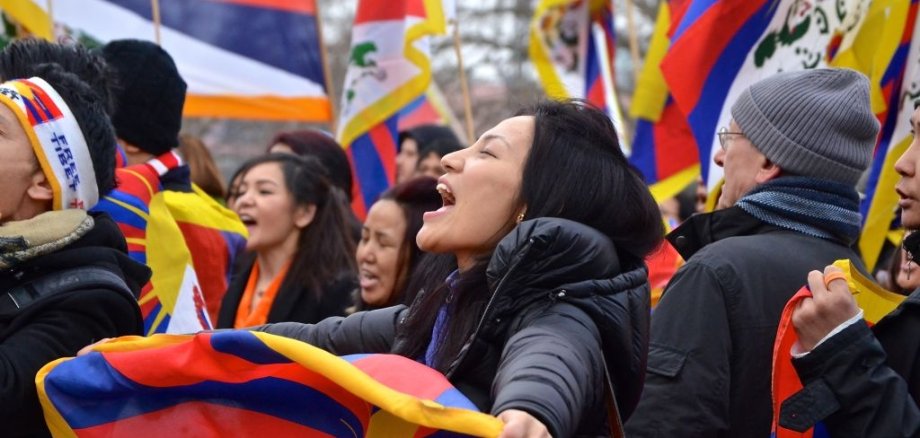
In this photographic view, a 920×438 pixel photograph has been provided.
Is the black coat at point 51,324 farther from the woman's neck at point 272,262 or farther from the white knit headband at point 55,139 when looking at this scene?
the woman's neck at point 272,262

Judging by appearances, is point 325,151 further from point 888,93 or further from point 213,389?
point 213,389

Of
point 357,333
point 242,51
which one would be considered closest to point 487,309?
point 357,333

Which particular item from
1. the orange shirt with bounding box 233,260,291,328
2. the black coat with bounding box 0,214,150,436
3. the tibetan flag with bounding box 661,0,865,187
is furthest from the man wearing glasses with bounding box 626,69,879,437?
the orange shirt with bounding box 233,260,291,328

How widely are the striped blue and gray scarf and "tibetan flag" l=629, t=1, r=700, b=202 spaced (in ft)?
11.3

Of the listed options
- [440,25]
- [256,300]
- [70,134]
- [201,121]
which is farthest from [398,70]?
[201,121]

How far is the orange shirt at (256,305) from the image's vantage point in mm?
5945

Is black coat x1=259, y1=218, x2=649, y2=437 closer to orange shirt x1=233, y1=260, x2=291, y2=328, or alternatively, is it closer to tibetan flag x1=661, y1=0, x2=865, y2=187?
tibetan flag x1=661, y1=0, x2=865, y2=187

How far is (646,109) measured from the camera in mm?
7461

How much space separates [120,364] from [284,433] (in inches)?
15.1

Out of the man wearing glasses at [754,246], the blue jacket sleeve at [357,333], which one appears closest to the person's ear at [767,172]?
the man wearing glasses at [754,246]

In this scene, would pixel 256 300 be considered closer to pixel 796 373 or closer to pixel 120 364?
pixel 120 364

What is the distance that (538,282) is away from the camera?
2773 mm

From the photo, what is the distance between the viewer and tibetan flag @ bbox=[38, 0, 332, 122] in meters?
7.90

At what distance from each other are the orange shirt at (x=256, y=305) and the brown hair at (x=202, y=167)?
2.58 feet
